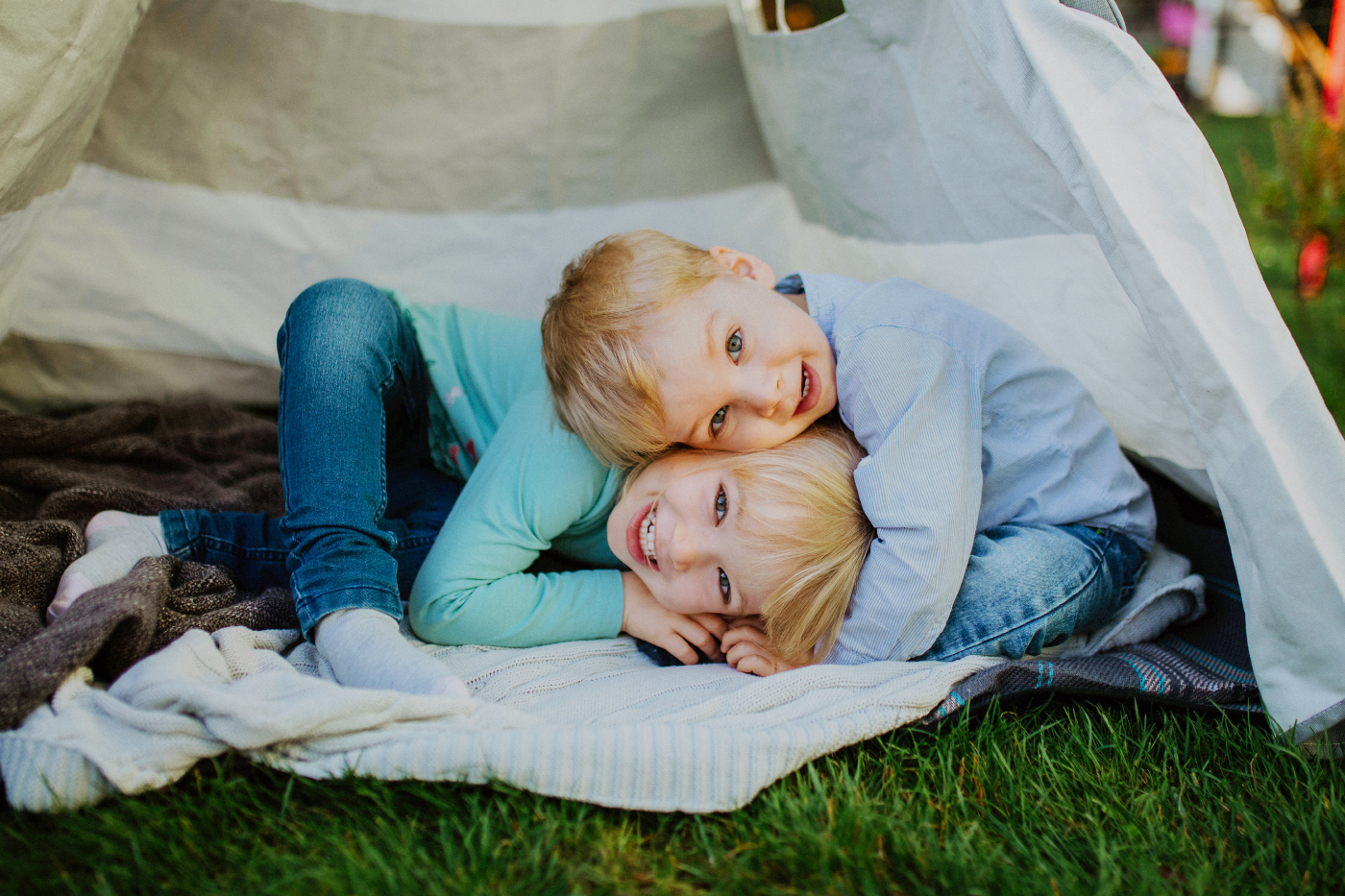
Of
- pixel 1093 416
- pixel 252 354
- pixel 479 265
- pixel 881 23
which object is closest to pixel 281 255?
pixel 252 354

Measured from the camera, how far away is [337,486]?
1379 mm

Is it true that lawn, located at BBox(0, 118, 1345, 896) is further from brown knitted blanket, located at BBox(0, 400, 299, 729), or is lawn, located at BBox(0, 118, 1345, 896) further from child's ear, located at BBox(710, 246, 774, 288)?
child's ear, located at BBox(710, 246, 774, 288)

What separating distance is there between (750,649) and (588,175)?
127cm

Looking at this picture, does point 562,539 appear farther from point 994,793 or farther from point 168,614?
point 994,793

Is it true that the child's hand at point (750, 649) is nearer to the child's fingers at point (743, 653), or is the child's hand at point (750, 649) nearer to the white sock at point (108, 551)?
the child's fingers at point (743, 653)

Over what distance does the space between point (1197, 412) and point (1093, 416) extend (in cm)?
42

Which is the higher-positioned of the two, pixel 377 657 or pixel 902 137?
pixel 902 137

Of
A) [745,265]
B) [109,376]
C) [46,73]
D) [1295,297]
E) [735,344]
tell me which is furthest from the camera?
[1295,297]

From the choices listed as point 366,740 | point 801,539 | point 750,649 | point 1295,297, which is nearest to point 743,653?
point 750,649

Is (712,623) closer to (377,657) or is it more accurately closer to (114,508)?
(377,657)

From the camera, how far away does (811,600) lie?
135 cm

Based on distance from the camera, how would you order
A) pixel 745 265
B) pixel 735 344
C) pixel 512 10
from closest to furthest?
pixel 735 344 → pixel 745 265 → pixel 512 10

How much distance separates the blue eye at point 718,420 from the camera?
147cm

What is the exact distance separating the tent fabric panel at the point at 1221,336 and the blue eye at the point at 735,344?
538mm
